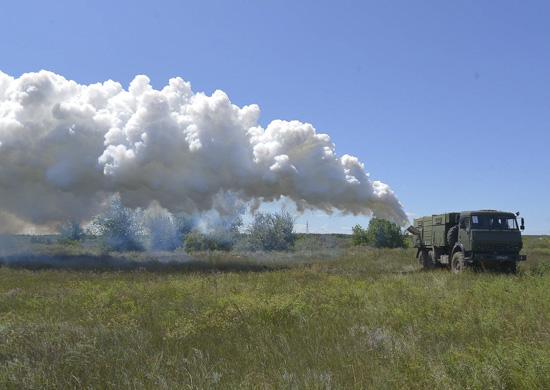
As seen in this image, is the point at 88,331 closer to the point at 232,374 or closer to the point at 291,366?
the point at 232,374

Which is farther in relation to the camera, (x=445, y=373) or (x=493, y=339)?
(x=493, y=339)

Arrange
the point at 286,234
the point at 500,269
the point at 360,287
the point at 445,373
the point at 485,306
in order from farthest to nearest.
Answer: the point at 286,234 → the point at 500,269 → the point at 360,287 → the point at 485,306 → the point at 445,373

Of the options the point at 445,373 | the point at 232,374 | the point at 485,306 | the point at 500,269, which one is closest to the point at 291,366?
the point at 232,374

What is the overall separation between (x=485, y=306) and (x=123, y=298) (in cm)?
905

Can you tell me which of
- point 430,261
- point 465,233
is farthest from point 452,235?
point 430,261

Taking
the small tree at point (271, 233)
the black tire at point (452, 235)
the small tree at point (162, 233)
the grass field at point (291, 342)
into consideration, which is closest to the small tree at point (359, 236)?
the small tree at point (271, 233)

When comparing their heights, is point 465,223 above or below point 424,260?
above

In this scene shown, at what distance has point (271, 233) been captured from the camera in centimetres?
4772

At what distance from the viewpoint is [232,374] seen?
506 cm

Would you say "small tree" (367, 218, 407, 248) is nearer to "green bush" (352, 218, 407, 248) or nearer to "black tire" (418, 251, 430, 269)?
"green bush" (352, 218, 407, 248)

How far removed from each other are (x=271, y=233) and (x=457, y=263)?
29738mm

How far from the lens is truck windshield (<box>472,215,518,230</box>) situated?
61.2 feet

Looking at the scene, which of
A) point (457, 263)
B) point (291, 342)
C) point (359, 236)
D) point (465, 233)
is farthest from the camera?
point (359, 236)

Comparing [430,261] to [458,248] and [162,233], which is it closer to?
[458,248]
